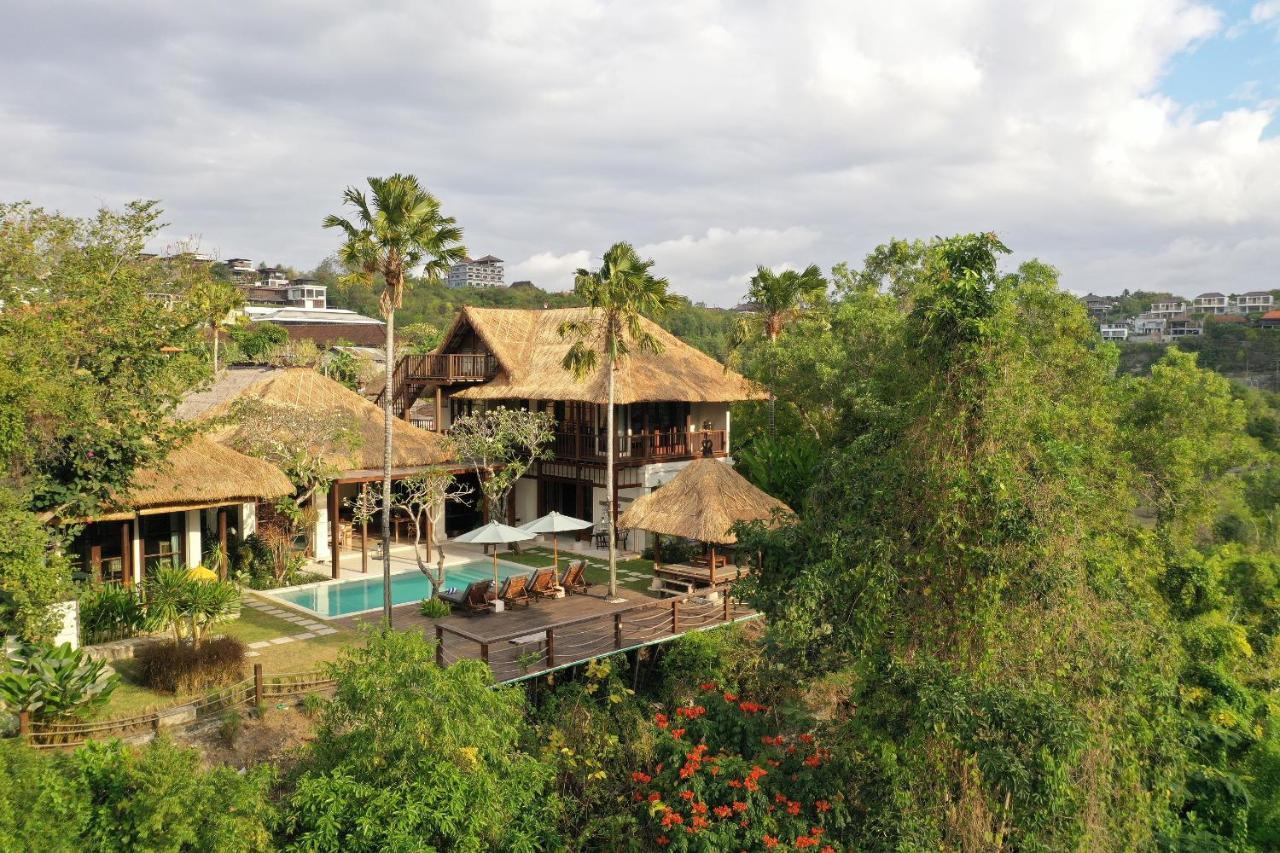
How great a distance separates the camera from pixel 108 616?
15250 millimetres

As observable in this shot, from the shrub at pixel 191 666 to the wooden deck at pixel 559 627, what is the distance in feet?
8.71

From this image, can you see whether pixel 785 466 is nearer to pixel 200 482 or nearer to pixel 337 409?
pixel 337 409

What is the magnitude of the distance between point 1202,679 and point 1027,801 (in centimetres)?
896

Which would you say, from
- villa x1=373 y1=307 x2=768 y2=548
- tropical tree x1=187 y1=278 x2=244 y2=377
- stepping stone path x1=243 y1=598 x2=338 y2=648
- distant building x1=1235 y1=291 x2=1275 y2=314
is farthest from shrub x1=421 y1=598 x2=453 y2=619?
distant building x1=1235 y1=291 x2=1275 y2=314

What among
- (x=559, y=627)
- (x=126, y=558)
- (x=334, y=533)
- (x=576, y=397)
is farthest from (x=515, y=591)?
(x=126, y=558)

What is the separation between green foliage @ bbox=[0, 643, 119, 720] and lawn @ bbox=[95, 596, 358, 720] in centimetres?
40

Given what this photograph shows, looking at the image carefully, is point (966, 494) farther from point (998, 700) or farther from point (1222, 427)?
point (1222, 427)

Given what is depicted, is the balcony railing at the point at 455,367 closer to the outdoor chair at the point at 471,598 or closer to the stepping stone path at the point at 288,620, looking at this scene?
the stepping stone path at the point at 288,620

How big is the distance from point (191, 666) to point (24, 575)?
9.90 ft

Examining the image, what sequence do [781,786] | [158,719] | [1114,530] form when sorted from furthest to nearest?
[1114,530]
[158,719]
[781,786]

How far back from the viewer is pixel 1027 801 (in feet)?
28.2

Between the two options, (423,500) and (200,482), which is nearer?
(200,482)

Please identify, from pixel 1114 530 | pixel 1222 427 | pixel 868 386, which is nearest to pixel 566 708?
pixel 1114 530

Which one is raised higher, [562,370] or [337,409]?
[562,370]
